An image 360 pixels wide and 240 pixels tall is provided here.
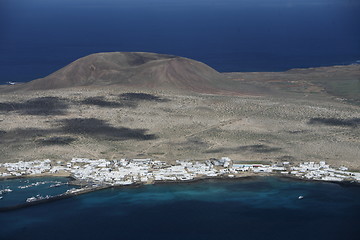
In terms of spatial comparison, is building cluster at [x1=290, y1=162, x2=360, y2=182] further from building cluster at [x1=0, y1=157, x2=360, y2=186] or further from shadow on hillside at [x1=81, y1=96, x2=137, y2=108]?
shadow on hillside at [x1=81, y1=96, x2=137, y2=108]

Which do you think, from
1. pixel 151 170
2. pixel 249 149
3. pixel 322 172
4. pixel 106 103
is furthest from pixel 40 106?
pixel 322 172

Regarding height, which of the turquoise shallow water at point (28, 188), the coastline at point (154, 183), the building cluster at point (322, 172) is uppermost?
the turquoise shallow water at point (28, 188)

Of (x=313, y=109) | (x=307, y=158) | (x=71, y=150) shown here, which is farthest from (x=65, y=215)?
(x=313, y=109)

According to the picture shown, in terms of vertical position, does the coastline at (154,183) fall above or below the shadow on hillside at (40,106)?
below

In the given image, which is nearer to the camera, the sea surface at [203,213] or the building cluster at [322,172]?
the sea surface at [203,213]

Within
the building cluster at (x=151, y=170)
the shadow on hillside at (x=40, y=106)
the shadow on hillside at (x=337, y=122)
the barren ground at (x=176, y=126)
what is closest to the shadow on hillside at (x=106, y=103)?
the barren ground at (x=176, y=126)

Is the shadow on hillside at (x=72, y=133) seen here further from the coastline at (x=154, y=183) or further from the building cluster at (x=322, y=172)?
the building cluster at (x=322, y=172)

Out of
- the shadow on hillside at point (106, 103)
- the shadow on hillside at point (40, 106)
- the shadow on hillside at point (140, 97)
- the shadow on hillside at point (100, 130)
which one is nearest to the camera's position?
the shadow on hillside at point (100, 130)

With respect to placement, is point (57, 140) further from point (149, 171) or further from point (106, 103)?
point (149, 171)
